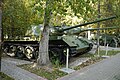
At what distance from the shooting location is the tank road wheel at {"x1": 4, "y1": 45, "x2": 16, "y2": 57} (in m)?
14.5

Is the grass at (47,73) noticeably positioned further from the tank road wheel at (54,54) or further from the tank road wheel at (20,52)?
the tank road wheel at (20,52)

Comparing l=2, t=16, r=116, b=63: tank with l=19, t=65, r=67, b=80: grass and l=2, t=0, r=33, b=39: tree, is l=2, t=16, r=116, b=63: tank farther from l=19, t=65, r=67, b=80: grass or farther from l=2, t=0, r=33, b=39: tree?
l=19, t=65, r=67, b=80: grass

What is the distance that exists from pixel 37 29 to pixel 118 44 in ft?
53.0

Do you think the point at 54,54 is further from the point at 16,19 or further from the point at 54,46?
the point at 16,19

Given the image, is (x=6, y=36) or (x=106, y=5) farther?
(x=106, y=5)

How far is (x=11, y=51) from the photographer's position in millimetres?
14883

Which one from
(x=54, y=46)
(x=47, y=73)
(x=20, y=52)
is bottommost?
(x=47, y=73)

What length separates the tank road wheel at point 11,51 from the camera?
1452cm

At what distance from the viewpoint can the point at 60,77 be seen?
345 inches

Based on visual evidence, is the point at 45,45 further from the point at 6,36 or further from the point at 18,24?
the point at 6,36

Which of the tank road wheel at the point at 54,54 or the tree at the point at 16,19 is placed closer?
the tank road wheel at the point at 54,54

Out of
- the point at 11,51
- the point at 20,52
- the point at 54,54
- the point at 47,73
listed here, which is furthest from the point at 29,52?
the point at 47,73

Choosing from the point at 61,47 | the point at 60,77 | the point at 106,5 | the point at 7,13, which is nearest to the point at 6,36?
the point at 7,13

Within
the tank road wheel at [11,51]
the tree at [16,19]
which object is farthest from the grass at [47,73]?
the tank road wheel at [11,51]
